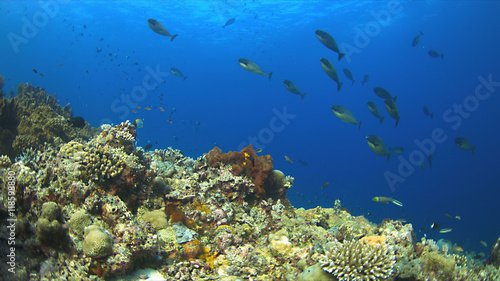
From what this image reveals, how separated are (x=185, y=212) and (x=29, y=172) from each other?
9.29 ft

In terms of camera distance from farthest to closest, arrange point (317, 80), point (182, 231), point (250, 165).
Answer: point (317, 80) → point (250, 165) → point (182, 231)

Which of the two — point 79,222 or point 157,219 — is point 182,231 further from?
point 79,222

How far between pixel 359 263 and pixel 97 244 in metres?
3.58

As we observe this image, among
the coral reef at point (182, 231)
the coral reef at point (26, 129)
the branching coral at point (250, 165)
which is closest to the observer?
the coral reef at point (182, 231)

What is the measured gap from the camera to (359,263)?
341cm

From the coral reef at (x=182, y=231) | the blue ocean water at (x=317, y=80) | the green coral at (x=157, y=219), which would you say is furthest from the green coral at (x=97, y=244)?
the blue ocean water at (x=317, y=80)

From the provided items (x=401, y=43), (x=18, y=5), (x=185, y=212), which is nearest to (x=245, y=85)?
(x=401, y=43)

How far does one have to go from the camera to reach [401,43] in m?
55.2

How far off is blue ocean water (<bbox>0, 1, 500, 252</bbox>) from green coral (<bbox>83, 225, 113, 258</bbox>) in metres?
8.83

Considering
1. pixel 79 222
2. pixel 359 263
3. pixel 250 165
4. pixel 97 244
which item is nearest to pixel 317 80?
pixel 250 165

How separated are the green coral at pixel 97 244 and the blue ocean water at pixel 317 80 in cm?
883

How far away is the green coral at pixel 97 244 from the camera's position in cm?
312

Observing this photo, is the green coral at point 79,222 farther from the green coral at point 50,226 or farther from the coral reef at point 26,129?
the coral reef at point 26,129

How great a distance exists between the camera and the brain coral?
3.31 metres
